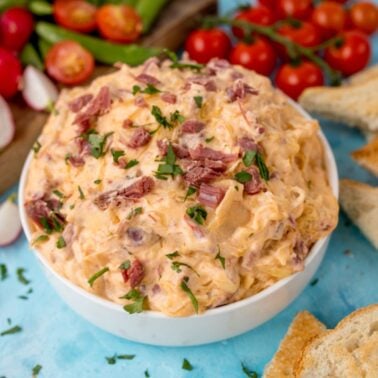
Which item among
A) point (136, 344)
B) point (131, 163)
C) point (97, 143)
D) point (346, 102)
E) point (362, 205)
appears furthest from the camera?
point (346, 102)

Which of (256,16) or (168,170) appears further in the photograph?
(256,16)

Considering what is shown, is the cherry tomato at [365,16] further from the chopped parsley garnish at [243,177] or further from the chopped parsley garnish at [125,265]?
the chopped parsley garnish at [125,265]

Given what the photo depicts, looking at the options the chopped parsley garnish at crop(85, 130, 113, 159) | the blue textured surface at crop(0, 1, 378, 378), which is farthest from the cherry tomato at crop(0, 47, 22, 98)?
the chopped parsley garnish at crop(85, 130, 113, 159)

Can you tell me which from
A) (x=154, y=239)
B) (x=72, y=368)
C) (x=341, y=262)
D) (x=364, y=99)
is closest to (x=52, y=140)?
(x=154, y=239)

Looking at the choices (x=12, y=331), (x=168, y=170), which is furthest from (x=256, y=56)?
(x=12, y=331)

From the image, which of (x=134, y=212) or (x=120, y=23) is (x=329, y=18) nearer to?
Result: (x=120, y=23)

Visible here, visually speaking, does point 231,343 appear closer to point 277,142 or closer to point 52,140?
point 277,142
